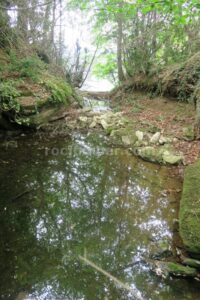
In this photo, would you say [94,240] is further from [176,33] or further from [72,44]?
[72,44]

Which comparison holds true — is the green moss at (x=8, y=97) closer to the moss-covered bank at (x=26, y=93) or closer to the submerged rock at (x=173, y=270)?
the moss-covered bank at (x=26, y=93)

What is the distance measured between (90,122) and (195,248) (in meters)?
5.24

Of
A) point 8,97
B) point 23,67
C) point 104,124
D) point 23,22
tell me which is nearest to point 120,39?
point 23,22

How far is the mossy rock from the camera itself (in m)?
3.02

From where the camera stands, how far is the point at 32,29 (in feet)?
26.1

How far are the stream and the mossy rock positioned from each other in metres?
0.25

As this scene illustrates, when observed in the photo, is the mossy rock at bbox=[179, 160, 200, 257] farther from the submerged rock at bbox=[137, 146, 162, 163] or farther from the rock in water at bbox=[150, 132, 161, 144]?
the rock in water at bbox=[150, 132, 161, 144]

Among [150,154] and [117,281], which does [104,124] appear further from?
[117,281]

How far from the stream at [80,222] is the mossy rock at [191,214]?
25 cm

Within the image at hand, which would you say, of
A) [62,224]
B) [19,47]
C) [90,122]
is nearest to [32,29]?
[19,47]

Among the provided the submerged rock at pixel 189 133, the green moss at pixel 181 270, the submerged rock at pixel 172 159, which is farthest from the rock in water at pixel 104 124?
the green moss at pixel 181 270

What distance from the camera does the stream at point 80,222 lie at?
261cm

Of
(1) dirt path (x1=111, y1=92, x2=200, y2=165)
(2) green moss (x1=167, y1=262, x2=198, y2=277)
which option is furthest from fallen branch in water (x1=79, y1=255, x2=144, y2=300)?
(1) dirt path (x1=111, y1=92, x2=200, y2=165)

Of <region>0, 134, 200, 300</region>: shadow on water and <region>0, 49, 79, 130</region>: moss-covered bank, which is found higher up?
<region>0, 49, 79, 130</region>: moss-covered bank
